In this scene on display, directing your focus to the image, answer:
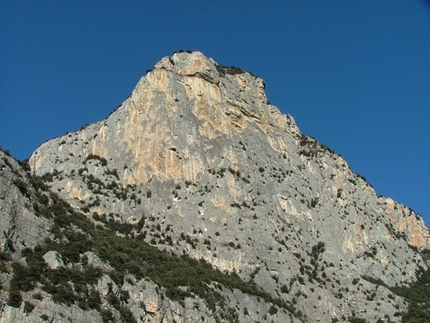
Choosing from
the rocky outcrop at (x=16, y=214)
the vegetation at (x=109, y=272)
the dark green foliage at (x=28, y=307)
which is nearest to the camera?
the dark green foliage at (x=28, y=307)

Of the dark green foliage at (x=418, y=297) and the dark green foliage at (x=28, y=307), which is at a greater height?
the dark green foliage at (x=418, y=297)

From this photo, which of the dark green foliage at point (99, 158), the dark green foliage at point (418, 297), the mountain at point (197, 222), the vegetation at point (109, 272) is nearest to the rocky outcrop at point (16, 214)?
the mountain at point (197, 222)

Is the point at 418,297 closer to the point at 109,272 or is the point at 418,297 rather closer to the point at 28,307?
the point at 109,272

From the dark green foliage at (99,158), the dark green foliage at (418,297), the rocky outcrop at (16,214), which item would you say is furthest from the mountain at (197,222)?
the dark green foliage at (418,297)

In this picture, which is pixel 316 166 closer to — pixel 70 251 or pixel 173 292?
pixel 173 292

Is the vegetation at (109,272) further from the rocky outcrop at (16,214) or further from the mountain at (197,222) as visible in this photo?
the rocky outcrop at (16,214)

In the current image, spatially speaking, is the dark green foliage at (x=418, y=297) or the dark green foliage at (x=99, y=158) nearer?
the dark green foliage at (x=418, y=297)

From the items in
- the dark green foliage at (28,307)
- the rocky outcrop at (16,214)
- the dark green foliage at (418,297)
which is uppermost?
the dark green foliage at (418,297)

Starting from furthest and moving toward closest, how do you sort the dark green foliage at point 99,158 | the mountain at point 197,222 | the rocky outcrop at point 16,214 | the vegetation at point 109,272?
1. the dark green foliage at point 99,158
2. the mountain at point 197,222
3. the rocky outcrop at point 16,214
4. the vegetation at point 109,272

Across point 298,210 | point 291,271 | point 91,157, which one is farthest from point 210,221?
point 91,157

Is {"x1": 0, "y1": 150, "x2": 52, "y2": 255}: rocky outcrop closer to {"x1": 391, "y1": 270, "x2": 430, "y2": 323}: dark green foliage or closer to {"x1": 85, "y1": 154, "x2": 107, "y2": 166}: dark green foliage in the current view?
{"x1": 85, "y1": 154, "x2": 107, "y2": 166}: dark green foliage
